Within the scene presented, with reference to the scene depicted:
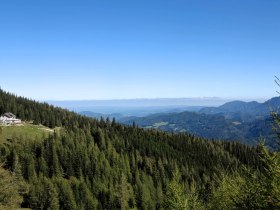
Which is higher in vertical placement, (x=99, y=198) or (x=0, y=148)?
(x=0, y=148)

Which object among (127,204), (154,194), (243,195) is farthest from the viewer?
(154,194)

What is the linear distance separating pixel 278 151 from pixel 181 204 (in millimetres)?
15376

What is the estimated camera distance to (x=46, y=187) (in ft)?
513

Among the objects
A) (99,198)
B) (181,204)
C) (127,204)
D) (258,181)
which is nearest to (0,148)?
(99,198)

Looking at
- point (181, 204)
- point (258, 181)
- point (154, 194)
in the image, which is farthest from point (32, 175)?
point (258, 181)

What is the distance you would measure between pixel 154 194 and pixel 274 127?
167074 mm

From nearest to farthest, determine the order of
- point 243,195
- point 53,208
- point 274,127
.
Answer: point 274,127, point 243,195, point 53,208

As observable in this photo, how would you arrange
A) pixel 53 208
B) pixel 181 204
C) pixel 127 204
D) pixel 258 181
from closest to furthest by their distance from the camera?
pixel 258 181
pixel 181 204
pixel 53 208
pixel 127 204

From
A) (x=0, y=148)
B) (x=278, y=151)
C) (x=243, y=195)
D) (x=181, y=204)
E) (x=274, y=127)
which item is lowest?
(x=0, y=148)

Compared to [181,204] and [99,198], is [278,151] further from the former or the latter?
[99,198]

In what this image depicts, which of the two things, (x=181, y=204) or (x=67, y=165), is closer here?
(x=181, y=204)

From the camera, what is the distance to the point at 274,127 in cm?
1980

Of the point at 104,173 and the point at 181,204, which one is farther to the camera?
the point at 104,173

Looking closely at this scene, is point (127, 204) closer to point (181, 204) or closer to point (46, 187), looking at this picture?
point (46, 187)
